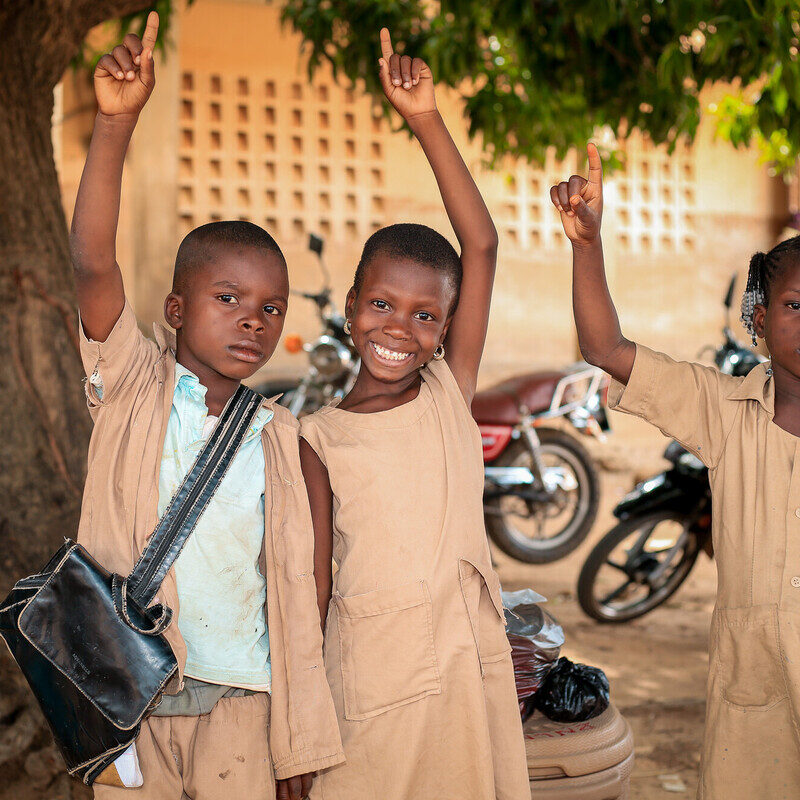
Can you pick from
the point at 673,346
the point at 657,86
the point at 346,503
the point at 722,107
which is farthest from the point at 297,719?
the point at 673,346

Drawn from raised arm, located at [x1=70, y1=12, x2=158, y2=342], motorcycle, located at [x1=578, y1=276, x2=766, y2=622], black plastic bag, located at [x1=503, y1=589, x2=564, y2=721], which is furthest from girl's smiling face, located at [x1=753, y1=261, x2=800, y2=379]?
motorcycle, located at [x1=578, y1=276, x2=766, y2=622]

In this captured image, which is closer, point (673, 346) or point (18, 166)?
point (18, 166)

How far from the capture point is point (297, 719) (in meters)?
1.63

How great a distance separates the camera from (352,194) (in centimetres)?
680

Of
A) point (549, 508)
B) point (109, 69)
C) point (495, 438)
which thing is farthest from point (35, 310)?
point (549, 508)

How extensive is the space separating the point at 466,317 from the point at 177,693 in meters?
0.89

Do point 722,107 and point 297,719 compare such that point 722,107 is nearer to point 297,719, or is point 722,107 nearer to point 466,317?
point 466,317

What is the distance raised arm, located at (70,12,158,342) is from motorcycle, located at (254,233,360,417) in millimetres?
3146

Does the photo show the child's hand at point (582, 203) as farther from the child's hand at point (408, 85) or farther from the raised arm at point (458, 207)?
the child's hand at point (408, 85)

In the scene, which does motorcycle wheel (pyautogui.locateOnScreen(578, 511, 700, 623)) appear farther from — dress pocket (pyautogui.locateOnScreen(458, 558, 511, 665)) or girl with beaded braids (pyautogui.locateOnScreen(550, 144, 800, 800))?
dress pocket (pyautogui.locateOnScreen(458, 558, 511, 665))

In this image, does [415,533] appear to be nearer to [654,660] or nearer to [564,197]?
[564,197]

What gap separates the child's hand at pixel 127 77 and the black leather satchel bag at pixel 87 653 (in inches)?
29.0

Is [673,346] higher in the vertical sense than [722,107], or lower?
lower

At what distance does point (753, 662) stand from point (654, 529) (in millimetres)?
2534
